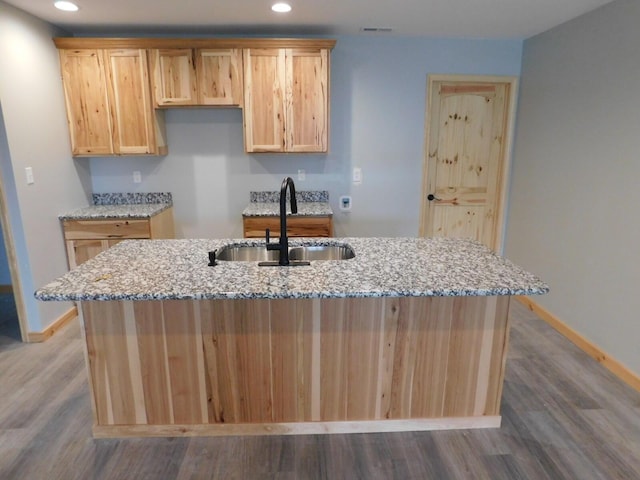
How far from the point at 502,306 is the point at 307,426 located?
1158mm

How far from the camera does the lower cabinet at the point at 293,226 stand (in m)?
3.54

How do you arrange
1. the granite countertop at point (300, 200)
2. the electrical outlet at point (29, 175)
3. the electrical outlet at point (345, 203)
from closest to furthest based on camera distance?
the electrical outlet at point (29, 175) < the granite countertop at point (300, 200) < the electrical outlet at point (345, 203)

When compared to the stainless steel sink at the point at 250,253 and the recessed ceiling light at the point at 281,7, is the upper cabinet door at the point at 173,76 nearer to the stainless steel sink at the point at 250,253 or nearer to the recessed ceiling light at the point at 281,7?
the recessed ceiling light at the point at 281,7

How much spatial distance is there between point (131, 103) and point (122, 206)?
967 millimetres

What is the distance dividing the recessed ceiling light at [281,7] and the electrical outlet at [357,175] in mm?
1560

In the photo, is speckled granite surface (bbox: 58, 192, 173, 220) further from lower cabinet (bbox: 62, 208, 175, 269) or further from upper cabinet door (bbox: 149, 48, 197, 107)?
upper cabinet door (bbox: 149, 48, 197, 107)

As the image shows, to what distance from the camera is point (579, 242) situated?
310 centimetres

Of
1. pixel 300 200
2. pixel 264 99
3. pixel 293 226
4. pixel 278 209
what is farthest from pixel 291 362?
pixel 264 99

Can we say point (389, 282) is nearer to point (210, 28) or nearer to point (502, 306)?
point (502, 306)

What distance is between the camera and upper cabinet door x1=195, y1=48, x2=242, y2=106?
3.42 meters

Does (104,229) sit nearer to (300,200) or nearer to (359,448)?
(300,200)

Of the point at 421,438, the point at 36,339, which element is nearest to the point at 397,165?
the point at 421,438

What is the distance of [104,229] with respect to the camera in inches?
135

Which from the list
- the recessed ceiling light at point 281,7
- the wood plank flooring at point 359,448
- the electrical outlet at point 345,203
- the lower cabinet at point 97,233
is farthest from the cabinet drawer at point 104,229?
the recessed ceiling light at point 281,7
